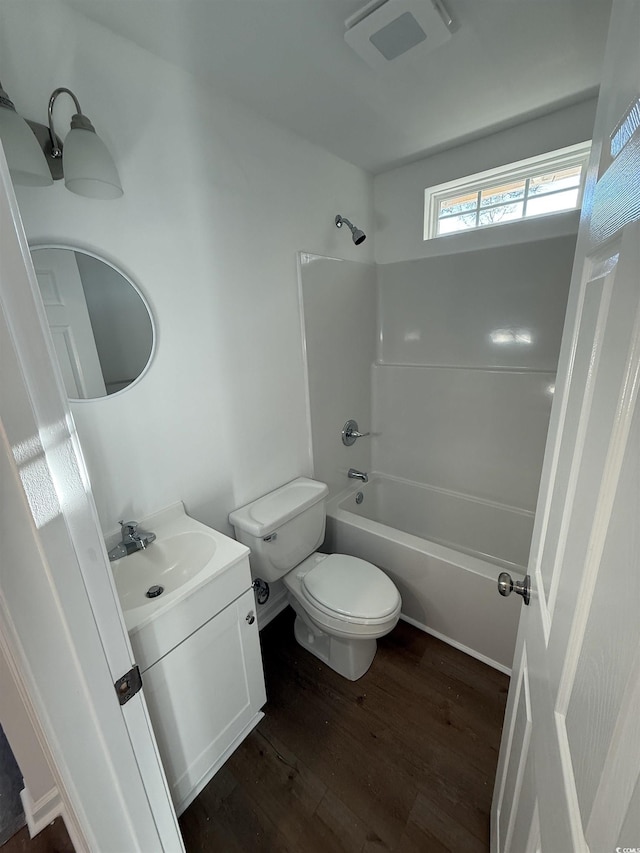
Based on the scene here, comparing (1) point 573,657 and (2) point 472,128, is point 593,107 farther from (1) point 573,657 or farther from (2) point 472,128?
(1) point 573,657

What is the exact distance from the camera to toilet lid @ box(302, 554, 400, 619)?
141 centimetres

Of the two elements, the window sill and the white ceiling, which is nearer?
the white ceiling

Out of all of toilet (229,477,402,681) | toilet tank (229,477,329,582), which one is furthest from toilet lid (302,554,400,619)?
toilet tank (229,477,329,582)

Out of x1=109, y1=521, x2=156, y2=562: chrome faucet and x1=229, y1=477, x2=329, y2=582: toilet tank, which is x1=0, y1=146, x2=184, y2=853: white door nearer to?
x1=109, y1=521, x2=156, y2=562: chrome faucet

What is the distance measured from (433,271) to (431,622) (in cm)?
196

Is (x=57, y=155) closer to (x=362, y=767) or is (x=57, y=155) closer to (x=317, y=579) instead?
(x=317, y=579)

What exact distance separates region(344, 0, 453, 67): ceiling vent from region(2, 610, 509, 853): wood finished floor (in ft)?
7.86

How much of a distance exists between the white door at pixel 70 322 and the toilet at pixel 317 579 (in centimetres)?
79

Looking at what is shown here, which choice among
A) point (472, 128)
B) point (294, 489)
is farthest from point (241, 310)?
point (472, 128)

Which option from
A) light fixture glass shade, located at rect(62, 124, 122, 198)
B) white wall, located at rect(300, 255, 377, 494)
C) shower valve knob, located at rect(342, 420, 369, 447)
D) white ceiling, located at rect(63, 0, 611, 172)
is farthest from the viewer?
shower valve knob, located at rect(342, 420, 369, 447)

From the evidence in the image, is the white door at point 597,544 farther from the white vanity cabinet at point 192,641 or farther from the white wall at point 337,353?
the white wall at point 337,353

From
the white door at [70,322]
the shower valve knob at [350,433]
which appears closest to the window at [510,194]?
the shower valve knob at [350,433]

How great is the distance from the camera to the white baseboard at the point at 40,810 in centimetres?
112

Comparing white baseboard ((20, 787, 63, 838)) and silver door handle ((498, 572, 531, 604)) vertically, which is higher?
silver door handle ((498, 572, 531, 604))
